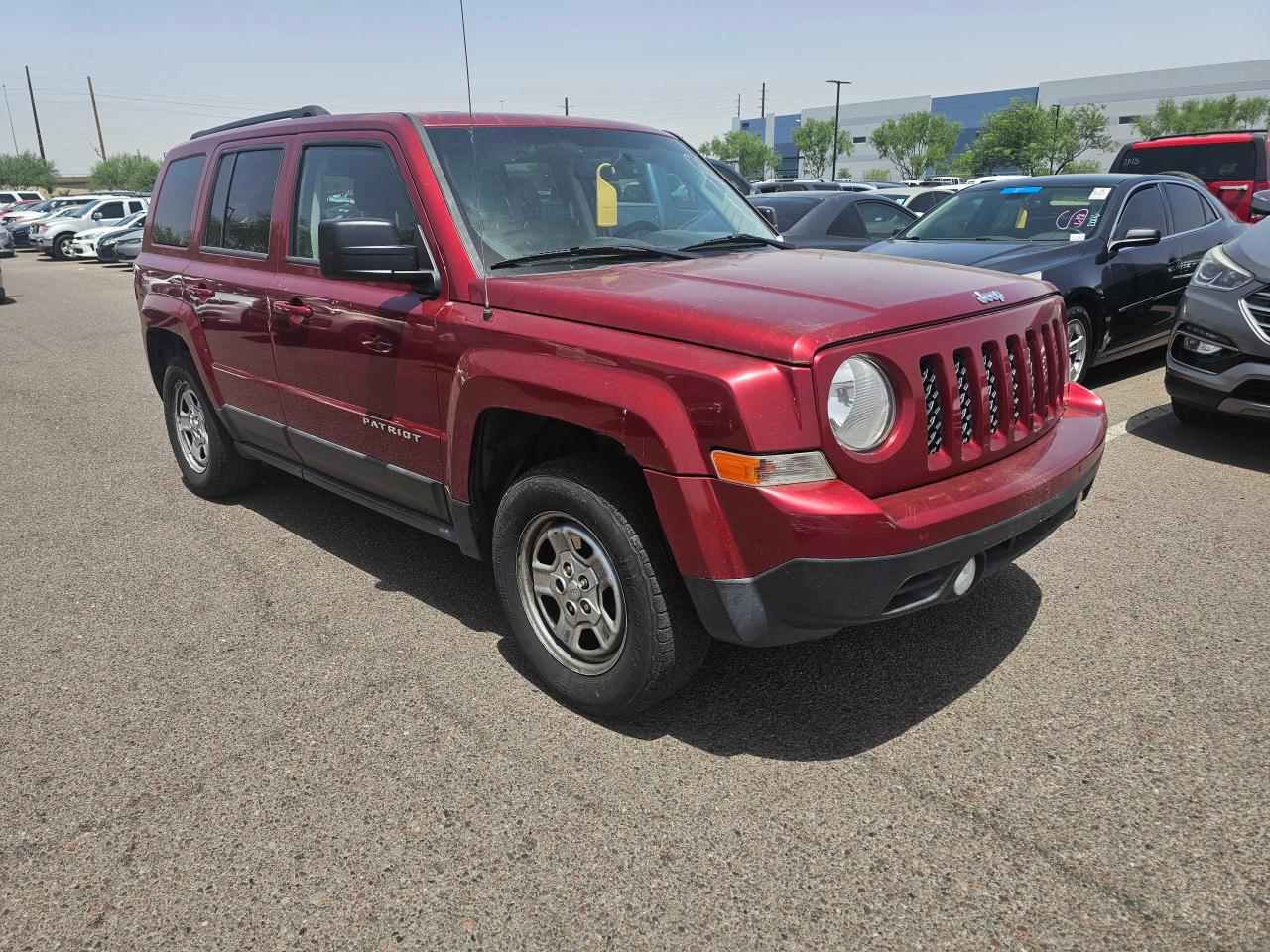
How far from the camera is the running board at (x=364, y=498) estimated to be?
138 inches

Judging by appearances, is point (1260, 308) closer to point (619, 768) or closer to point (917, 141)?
point (619, 768)

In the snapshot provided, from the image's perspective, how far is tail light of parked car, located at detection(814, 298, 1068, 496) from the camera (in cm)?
248

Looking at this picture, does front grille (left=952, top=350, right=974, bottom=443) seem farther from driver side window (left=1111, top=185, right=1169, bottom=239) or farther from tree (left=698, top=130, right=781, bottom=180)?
tree (left=698, top=130, right=781, bottom=180)

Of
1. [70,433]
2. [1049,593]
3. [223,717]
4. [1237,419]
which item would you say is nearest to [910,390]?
[1049,593]

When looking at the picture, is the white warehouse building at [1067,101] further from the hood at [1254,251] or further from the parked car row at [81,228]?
the hood at [1254,251]

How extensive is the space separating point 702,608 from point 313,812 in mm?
1230

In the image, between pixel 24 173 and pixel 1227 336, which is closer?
pixel 1227 336

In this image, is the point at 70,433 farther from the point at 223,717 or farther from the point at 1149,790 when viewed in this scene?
the point at 1149,790

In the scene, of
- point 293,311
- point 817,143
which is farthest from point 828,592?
point 817,143

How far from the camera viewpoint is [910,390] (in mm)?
2549

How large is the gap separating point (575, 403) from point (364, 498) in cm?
158

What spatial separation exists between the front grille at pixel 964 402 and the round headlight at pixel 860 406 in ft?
1.05

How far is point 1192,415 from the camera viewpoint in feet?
20.0

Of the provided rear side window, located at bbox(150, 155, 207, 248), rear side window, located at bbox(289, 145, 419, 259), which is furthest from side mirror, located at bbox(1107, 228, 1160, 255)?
rear side window, located at bbox(150, 155, 207, 248)
